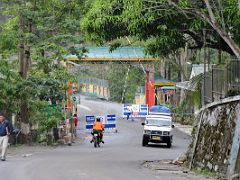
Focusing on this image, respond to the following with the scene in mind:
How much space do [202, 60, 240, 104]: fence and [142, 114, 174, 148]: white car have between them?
11214mm

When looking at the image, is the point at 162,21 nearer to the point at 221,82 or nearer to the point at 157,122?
the point at 221,82

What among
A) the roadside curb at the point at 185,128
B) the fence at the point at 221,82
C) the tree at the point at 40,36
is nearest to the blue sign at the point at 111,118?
the roadside curb at the point at 185,128

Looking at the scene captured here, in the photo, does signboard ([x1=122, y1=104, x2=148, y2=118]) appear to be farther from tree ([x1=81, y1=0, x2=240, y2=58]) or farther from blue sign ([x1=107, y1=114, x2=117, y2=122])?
tree ([x1=81, y1=0, x2=240, y2=58])

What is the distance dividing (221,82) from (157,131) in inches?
585

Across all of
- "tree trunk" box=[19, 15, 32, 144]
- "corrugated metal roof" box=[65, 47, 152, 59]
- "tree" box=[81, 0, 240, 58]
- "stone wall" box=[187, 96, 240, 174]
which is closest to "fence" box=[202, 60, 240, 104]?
"stone wall" box=[187, 96, 240, 174]

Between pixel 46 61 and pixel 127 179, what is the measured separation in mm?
18013

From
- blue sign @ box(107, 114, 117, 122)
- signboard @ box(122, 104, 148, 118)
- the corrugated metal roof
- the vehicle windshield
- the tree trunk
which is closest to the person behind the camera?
the tree trunk

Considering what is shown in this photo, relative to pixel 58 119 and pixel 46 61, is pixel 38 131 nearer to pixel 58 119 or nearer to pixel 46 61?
pixel 58 119

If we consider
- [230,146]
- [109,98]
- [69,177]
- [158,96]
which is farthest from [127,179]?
[109,98]

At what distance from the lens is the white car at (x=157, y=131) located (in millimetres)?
34531

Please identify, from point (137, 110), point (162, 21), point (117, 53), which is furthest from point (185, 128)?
point (162, 21)

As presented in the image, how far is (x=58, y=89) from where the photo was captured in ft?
108

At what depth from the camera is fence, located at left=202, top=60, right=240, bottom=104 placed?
18250 mm

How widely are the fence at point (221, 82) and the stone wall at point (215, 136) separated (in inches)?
24.1
